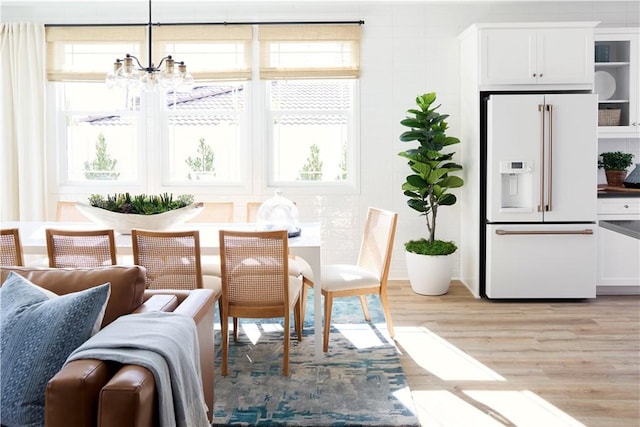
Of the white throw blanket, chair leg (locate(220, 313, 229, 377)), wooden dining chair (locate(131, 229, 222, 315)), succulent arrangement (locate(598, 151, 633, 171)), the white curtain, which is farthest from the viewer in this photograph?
the white curtain

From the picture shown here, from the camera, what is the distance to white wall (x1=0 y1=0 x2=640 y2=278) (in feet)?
16.6

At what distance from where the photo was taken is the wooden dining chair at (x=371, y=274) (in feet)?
11.2

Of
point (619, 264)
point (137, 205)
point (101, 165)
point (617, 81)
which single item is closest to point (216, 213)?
point (137, 205)

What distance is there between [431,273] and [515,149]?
4.12 ft

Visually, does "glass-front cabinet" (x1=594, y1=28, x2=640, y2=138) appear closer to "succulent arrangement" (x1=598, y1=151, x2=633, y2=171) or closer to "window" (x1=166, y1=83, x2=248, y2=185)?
"succulent arrangement" (x1=598, y1=151, x2=633, y2=171)

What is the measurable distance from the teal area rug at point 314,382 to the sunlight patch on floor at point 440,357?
0.45ft

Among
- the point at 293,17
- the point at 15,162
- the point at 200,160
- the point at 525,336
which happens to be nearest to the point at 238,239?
the point at 525,336

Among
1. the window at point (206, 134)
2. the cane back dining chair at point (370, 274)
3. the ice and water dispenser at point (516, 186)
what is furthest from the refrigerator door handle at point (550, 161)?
the window at point (206, 134)

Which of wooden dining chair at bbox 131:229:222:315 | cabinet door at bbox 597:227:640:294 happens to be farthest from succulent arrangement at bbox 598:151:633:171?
wooden dining chair at bbox 131:229:222:315

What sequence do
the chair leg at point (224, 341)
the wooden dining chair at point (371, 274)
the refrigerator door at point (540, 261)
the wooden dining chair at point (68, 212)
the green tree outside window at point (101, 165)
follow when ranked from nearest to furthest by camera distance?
the chair leg at point (224, 341) → the wooden dining chair at point (371, 274) → the wooden dining chair at point (68, 212) → the refrigerator door at point (540, 261) → the green tree outside window at point (101, 165)

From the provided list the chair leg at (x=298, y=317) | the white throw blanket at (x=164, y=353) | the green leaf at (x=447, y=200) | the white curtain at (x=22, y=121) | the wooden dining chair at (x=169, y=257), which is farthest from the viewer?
the white curtain at (x=22, y=121)

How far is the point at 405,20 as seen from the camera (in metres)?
5.12

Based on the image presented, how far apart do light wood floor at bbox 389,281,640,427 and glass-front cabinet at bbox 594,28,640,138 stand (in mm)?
1510

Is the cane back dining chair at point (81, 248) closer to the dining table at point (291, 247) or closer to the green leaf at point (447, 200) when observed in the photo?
the dining table at point (291, 247)
